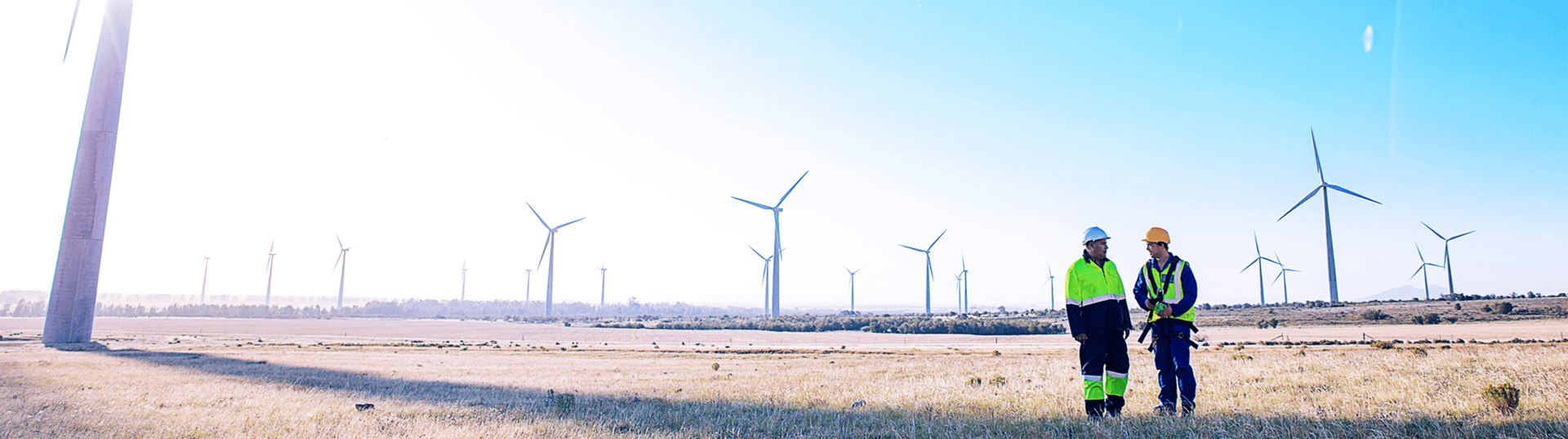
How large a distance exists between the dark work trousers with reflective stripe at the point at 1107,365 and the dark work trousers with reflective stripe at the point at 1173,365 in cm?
52

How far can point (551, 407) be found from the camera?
13297mm

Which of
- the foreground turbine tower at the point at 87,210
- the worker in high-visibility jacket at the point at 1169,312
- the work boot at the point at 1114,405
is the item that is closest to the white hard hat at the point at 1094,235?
the worker in high-visibility jacket at the point at 1169,312

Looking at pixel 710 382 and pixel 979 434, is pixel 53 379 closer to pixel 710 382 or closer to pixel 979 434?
pixel 710 382

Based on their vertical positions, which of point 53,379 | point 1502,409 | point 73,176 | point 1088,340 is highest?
point 73,176

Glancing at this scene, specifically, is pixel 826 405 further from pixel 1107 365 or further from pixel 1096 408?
pixel 1107 365

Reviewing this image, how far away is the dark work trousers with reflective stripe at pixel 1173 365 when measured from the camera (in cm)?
934

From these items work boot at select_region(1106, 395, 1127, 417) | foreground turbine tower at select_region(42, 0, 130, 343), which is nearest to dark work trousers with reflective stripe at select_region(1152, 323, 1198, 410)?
work boot at select_region(1106, 395, 1127, 417)

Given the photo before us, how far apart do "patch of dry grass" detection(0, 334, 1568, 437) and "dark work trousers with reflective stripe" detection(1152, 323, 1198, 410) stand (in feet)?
1.10

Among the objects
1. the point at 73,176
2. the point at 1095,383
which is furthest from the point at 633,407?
the point at 73,176

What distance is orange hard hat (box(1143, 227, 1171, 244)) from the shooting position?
961cm

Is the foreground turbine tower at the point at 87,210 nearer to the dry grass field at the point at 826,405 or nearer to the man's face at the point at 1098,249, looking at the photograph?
the dry grass field at the point at 826,405

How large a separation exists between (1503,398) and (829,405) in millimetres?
8783

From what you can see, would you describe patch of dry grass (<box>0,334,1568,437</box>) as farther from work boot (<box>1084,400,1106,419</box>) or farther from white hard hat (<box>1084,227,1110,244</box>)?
white hard hat (<box>1084,227,1110,244</box>)

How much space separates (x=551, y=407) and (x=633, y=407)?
64.5 inches
